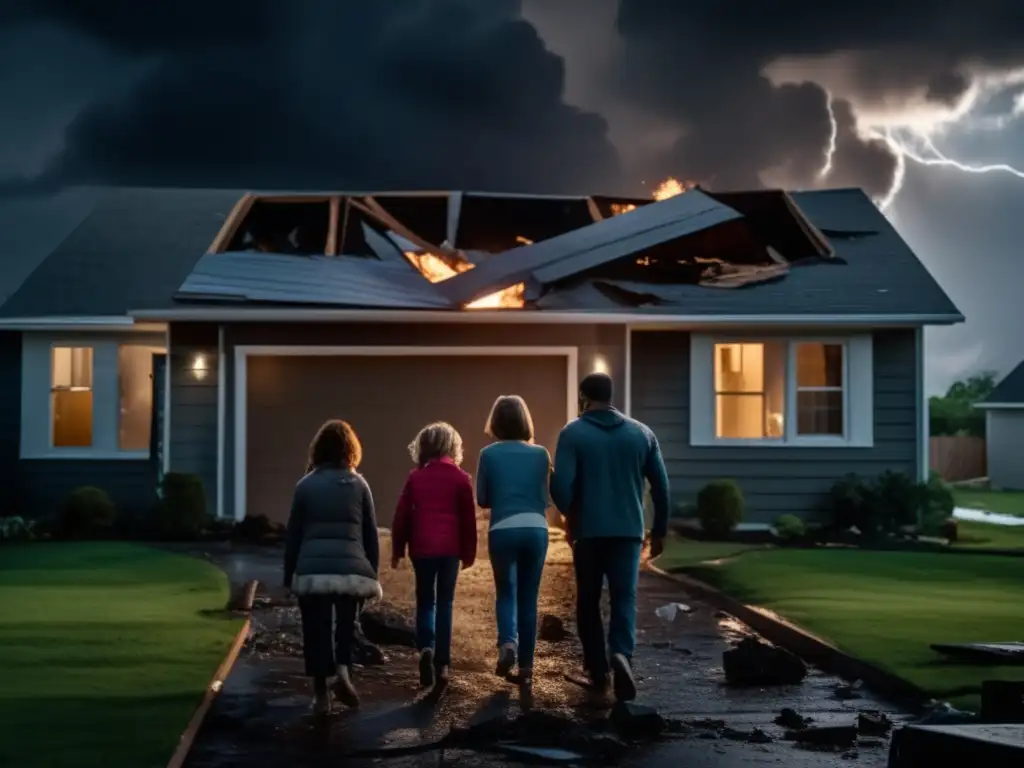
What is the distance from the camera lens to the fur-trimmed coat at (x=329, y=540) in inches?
318

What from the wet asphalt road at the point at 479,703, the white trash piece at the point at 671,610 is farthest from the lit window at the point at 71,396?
the white trash piece at the point at 671,610

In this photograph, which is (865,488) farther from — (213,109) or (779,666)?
(213,109)

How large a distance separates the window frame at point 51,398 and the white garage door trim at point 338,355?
2.79 m

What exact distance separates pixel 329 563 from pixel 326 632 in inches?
15.8

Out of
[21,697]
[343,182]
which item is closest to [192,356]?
[21,697]

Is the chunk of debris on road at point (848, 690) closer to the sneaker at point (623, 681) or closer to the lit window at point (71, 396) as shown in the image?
the sneaker at point (623, 681)

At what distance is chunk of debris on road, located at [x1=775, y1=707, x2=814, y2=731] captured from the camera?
25.1ft

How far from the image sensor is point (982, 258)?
61625 mm

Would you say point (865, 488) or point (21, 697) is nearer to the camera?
point (21, 697)

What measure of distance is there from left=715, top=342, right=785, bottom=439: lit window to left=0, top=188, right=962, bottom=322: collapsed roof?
42.0 inches

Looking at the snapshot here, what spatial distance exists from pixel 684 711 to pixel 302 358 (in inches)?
466

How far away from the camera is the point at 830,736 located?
7270mm

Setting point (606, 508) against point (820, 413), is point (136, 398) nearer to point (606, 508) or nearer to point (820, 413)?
point (820, 413)

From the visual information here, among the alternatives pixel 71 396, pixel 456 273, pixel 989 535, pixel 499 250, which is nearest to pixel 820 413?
pixel 989 535
